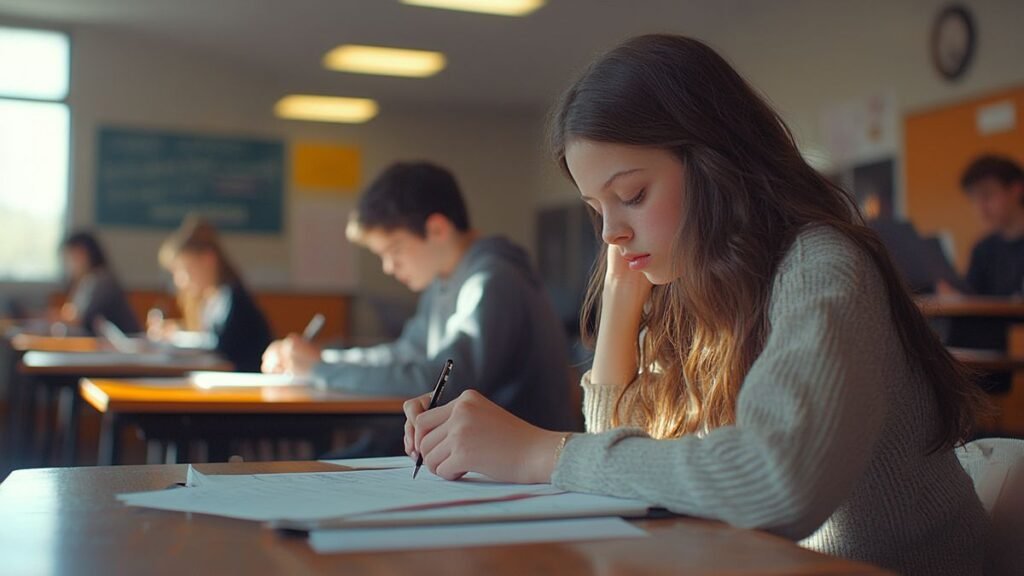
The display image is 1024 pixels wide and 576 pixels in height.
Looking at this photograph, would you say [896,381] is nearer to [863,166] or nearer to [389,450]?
[389,450]

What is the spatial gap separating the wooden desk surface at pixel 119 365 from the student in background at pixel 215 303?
24cm

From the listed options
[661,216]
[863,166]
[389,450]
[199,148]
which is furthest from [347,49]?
[661,216]

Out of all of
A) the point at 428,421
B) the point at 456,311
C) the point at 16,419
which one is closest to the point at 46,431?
the point at 16,419

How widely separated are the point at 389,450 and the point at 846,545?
1561mm

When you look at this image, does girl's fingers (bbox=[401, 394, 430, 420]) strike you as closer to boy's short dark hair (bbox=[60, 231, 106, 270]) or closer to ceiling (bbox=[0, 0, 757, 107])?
ceiling (bbox=[0, 0, 757, 107])

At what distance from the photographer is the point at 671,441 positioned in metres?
0.89

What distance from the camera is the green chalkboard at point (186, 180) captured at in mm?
8461

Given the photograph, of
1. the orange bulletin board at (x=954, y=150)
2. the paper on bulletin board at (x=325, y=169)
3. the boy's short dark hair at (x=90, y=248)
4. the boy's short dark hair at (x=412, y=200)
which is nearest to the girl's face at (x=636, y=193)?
Result: the boy's short dark hair at (x=412, y=200)

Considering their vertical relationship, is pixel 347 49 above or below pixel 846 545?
above

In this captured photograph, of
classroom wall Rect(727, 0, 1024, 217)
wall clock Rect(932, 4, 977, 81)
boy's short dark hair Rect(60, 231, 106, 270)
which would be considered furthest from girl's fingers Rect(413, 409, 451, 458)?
boy's short dark hair Rect(60, 231, 106, 270)

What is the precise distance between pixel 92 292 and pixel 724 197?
5.91 metres

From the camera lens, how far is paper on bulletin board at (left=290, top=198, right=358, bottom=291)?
9438 millimetres

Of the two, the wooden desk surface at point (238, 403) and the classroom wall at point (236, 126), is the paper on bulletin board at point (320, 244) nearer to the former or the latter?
the classroom wall at point (236, 126)

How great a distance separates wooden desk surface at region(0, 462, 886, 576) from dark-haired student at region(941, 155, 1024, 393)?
384 cm
